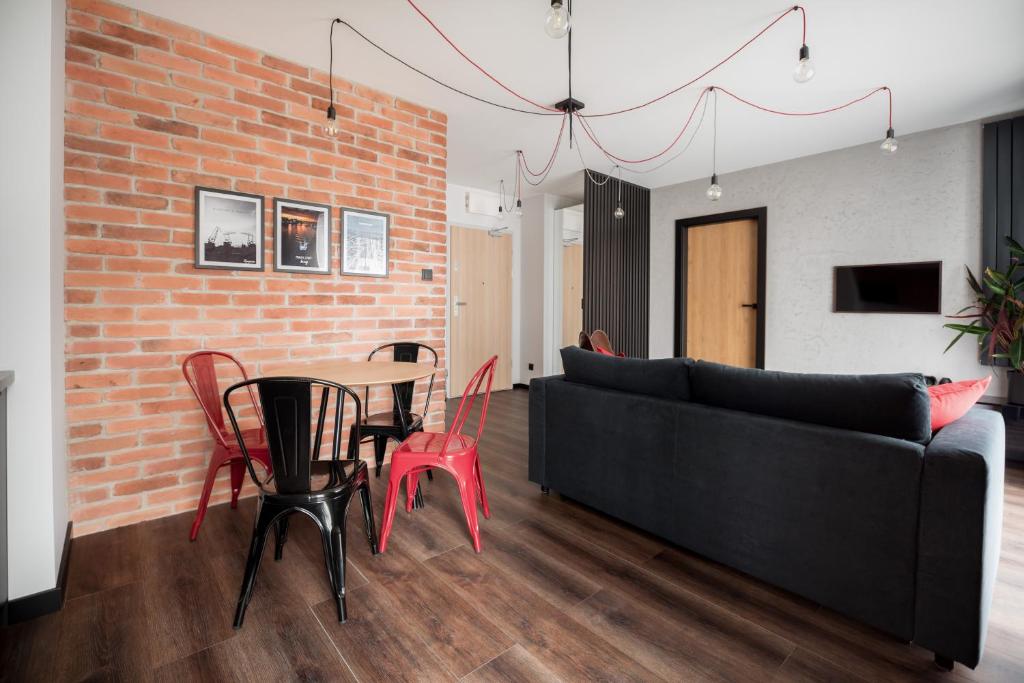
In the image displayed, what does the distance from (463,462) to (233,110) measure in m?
2.27

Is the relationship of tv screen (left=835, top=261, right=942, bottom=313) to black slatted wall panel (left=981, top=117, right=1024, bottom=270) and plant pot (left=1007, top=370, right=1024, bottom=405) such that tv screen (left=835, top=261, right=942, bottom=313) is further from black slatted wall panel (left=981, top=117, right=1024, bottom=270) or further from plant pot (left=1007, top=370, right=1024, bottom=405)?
plant pot (left=1007, top=370, right=1024, bottom=405)

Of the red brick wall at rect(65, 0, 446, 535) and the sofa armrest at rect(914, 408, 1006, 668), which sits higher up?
the red brick wall at rect(65, 0, 446, 535)

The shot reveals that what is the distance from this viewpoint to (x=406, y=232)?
10.8 feet

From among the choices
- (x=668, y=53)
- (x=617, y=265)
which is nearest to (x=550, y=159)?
(x=617, y=265)

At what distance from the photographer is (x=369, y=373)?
221cm

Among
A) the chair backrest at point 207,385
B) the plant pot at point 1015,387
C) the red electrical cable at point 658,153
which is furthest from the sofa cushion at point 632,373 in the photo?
the plant pot at point 1015,387

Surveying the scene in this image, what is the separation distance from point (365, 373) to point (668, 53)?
2.48 m

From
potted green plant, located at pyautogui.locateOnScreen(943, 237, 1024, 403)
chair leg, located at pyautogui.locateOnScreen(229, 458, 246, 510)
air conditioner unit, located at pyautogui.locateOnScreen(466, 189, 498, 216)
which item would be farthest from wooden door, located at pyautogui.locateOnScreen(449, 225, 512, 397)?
potted green plant, located at pyautogui.locateOnScreen(943, 237, 1024, 403)

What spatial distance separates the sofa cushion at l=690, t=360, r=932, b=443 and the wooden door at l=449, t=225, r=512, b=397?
3853 mm

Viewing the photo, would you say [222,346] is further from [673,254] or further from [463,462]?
[673,254]

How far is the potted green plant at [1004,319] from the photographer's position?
127 inches

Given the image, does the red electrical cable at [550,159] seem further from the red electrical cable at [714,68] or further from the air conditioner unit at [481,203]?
the air conditioner unit at [481,203]

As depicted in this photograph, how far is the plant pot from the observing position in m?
3.31

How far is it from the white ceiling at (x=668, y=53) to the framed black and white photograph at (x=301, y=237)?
2.92 feet
